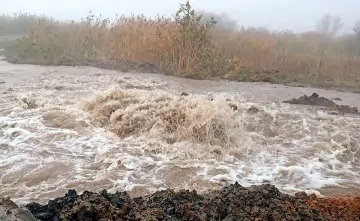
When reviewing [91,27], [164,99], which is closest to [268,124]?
[164,99]

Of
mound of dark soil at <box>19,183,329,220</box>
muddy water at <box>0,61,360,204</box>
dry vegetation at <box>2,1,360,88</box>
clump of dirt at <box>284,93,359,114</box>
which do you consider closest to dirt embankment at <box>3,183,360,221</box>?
mound of dark soil at <box>19,183,329,220</box>

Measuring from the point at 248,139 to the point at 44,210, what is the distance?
4.12 meters

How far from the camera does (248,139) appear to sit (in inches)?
285

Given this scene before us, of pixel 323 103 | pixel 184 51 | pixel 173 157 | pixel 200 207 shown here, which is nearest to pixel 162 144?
pixel 173 157

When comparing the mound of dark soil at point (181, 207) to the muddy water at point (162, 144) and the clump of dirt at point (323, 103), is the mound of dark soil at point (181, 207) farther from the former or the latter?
the clump of dirt at point (323, 103)

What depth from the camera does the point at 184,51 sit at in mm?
13430

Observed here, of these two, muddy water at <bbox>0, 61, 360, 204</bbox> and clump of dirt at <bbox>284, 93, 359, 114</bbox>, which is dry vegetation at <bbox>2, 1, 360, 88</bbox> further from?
muddy water at <bbox>0, 61, 360, 204</bbox>

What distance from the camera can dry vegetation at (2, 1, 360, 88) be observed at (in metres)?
13.4

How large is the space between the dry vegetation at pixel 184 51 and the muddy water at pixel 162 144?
11.3 feet

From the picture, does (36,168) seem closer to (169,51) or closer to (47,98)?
(47,98)

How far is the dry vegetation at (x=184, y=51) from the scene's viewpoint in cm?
1341

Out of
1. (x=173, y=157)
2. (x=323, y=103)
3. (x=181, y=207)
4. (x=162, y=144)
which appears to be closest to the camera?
(x=181, y=207)

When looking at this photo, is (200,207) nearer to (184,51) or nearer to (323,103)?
(323,103)

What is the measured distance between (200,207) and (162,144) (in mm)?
2883
